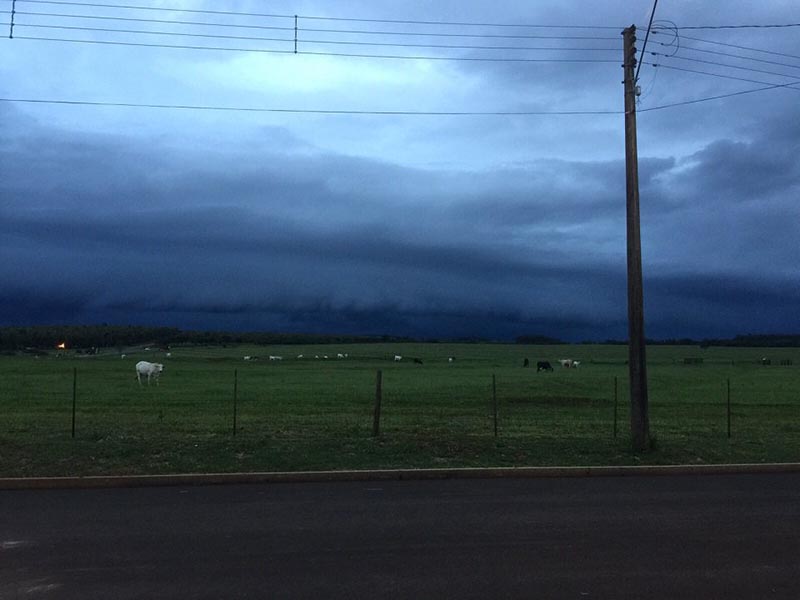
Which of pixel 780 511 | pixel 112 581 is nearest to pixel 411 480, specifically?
pixel 780 511

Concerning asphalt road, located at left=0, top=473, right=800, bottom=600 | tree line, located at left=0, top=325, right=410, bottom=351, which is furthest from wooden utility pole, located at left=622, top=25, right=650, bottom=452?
tree line, located at left=0, top=325, right=410, bottom=351

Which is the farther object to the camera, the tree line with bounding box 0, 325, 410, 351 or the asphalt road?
the tree line with bounding box 0, 325, 410, 351

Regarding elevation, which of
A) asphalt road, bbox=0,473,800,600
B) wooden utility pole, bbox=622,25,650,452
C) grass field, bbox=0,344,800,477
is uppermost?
wooden utility pole, bbox=622,25,650,452

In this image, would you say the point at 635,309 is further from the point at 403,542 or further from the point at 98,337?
the point at 98,337

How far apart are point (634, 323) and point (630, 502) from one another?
5.26 meters

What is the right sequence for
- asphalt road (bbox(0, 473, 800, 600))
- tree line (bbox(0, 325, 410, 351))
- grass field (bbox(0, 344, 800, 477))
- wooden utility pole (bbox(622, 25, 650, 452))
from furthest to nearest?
tree line (bbox(0, 325, 410, 351)) → wooden utility pole (bbox(622, 25, 650, 452)) → grass field (bbox(0, 344, 800, 477)) → asphalt road (bbox(0, 473, 800, 600))

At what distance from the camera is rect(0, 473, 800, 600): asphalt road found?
21.7 ft

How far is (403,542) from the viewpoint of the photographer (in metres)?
8.19

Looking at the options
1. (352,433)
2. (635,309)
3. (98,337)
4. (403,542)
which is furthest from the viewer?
(98,337)

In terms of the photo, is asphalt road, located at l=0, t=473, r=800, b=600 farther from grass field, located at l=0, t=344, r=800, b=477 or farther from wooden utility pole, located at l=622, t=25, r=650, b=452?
wooden utility pole, located at l=622, t=25, r=650, b=452

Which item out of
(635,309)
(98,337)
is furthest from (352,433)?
(98,337)

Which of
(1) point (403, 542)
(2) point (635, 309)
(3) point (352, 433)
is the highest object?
(2) point (635, 309)

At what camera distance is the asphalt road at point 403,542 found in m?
6.62

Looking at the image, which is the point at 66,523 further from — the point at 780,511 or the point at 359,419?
the point at 359,419
